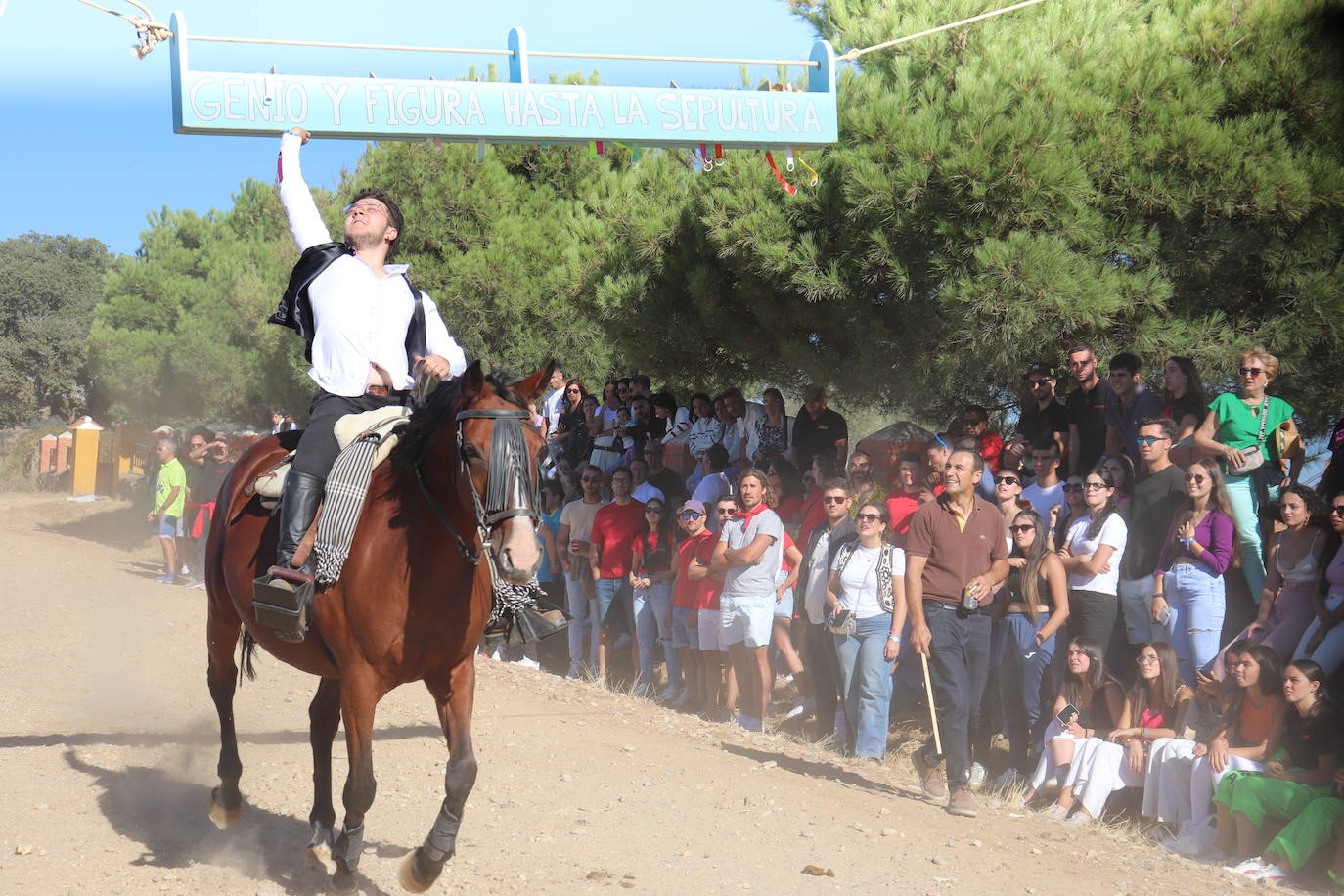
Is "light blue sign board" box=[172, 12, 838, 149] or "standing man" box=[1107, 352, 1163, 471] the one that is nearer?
"light blue sign board" box=[172, 12, 838, 149]

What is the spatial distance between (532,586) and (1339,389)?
25.9ft

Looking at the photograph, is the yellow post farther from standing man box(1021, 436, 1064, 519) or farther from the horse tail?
standing man box(1021, 436, 1064, 519)

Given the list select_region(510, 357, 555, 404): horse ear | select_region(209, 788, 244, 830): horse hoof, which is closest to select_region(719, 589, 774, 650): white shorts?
select_region(209, 788, 244, 830): horse hoof

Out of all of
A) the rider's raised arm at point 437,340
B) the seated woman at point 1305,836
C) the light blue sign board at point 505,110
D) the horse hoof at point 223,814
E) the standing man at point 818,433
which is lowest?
the seated woman at point 1305,836

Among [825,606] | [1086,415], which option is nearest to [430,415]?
[825,606]

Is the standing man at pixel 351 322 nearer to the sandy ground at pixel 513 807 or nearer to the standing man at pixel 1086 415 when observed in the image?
the sandy ground at pixel 513 807

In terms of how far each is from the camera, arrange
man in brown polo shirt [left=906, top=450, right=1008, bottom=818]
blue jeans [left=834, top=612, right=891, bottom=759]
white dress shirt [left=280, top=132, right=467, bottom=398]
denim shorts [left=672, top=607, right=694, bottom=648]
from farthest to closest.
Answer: denim shorts [left=672, top=607, right=694, bottom=648] < blue jeans [left=834, top=612, right=891, bottom=759] < man in brown polo shirt [left=906, top=450, right=1008, bottom=818] < white dress shirt [left=280, top=132, right=467, bottom=398]

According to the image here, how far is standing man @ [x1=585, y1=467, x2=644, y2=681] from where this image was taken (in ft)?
41.0

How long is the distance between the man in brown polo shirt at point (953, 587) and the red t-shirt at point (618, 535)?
460cm

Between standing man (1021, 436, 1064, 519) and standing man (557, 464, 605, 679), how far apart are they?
15.2 ft

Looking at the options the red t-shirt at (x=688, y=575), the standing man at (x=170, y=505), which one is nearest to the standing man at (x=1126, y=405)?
the red t-shirt at (x=688, y=575)

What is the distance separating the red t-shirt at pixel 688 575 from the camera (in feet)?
36.9

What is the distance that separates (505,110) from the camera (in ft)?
29.6

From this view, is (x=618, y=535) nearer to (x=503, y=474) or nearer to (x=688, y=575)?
(x=688, y=575)
